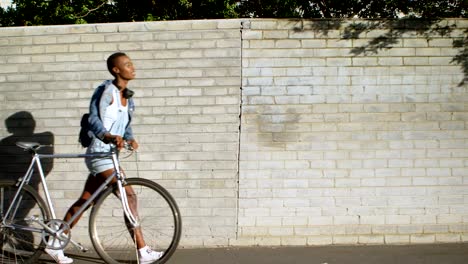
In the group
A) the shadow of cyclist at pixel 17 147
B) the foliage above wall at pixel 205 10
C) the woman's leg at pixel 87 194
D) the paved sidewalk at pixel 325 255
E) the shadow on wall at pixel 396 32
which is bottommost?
the paved sidewalk at pixel 325 255

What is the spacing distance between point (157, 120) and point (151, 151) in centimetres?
32

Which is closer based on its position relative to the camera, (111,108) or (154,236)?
(111,108)

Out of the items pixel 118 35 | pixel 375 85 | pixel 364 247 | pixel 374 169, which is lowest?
pixel 364 247

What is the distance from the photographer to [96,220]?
4656 mm

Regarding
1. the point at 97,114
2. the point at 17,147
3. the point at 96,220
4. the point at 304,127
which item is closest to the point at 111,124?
the point at 97,114

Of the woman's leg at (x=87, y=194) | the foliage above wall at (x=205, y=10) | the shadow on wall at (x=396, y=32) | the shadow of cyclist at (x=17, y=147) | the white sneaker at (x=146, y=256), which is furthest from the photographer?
the foliage above wall at (x=205, y=10)

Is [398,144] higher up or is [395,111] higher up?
[395,111]

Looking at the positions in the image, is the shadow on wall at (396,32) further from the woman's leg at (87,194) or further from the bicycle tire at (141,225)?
the woman's leg at (87,194)

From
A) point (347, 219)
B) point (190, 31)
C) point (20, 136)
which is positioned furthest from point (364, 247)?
point (20, 136)

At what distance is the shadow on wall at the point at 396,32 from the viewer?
4961mm

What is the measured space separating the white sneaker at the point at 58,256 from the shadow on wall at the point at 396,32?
3.05m

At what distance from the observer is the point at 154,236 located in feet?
16.0

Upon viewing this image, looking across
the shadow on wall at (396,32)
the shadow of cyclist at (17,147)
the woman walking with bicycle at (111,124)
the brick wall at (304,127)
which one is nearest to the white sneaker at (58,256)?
the woman walking with bicycle at (111,124)

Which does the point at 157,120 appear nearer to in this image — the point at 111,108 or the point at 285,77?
the point at 111,108
